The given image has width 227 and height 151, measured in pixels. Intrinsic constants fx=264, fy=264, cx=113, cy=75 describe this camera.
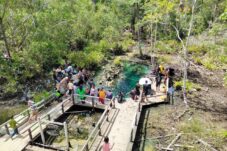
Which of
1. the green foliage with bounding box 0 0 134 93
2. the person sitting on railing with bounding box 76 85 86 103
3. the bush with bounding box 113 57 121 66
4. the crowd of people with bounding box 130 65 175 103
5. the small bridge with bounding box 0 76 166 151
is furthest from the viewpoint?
the bush with bounding box 113 57 121 66

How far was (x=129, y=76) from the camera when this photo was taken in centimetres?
2667

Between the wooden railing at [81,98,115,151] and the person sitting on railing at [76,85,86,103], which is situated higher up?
the person sitting on railing at [76,85,86,103]

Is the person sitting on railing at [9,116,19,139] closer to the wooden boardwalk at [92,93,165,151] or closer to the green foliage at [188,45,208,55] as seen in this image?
the wooden boardwalk at [92,93,165,151]

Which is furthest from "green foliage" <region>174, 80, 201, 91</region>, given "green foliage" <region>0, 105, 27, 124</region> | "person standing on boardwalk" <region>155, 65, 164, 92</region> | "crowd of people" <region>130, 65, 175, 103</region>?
"green foliage" <region>0, 105, 27, 124</region>

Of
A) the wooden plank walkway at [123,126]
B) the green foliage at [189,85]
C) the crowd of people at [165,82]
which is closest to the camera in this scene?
the wooden plank walkway at [123,126]

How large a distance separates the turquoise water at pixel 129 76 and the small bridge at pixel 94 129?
4453 mm

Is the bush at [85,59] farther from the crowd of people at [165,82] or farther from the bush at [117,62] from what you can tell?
the crowd of people at [165,82]

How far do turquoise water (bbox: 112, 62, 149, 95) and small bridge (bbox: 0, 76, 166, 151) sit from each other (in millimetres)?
4453

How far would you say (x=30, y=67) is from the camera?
2361cm

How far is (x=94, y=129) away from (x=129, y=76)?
14057 mm

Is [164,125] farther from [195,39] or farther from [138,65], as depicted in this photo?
[195,39]

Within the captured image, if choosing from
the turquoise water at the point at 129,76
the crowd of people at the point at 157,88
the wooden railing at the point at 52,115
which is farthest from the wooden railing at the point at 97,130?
the turquoise water at the point at 129,76

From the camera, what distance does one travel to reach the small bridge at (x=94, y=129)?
13.2m

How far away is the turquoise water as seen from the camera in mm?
23297
